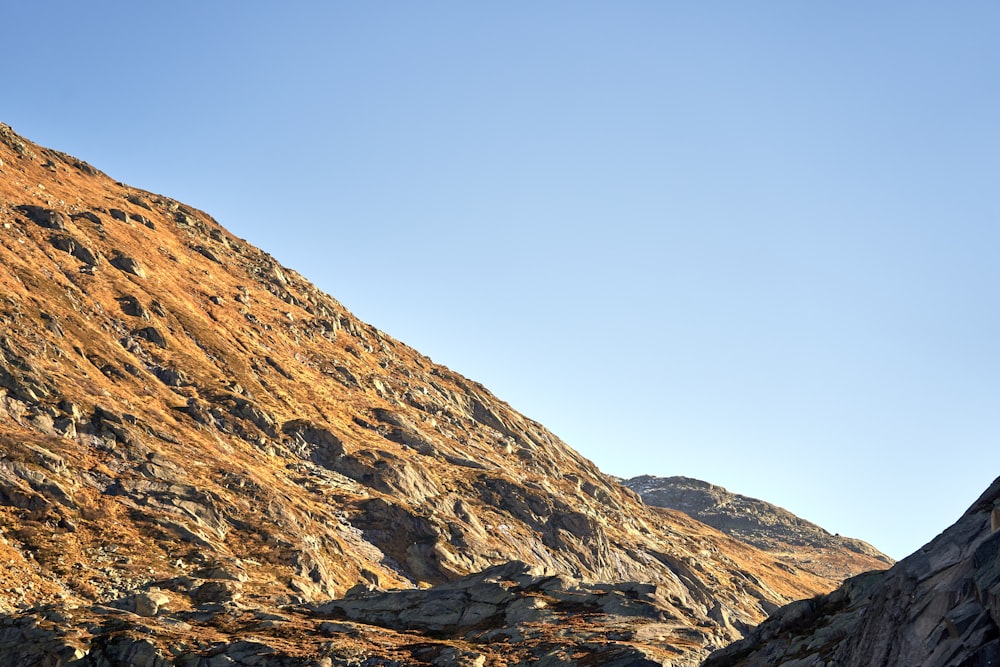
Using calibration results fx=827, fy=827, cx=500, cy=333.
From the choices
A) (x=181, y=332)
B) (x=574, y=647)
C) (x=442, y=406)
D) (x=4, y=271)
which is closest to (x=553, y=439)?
(x=442, y=406)

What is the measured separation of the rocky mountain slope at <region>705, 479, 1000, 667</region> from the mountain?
7003 mm

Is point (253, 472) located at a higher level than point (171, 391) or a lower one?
lower

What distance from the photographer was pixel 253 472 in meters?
72.8

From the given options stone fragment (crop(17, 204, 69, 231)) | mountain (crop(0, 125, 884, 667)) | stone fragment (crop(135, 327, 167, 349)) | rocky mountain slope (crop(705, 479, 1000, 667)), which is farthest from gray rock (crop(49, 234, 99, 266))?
rocky mountain slope (crop(705, 479, 1000, 667))

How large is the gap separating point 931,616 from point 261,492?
57.8m

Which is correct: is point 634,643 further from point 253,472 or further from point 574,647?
point 253,472

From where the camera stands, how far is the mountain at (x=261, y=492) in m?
36.6

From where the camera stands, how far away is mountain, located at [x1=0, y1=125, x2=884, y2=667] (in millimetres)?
36562

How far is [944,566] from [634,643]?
1489cm

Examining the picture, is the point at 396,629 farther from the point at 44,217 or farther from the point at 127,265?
the point at 44,217

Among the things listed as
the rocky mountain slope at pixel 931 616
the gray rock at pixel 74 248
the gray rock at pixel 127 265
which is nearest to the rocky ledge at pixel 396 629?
the rocky mountain slope at pixel 931 616

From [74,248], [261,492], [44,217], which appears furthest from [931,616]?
[44,217]

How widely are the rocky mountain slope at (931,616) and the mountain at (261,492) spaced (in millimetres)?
7003

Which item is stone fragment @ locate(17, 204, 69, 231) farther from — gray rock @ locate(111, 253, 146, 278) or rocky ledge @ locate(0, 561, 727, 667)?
rocky ledge @ locate(0, 561, 727, 667)
